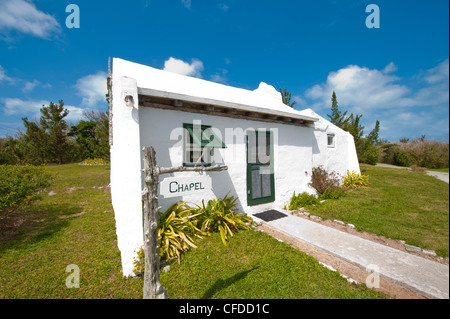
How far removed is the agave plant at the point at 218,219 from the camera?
445 cm

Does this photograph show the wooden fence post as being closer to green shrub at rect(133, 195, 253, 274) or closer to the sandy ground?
green shrub at rect(133, 195, 253, 274)

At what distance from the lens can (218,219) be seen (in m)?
4.56

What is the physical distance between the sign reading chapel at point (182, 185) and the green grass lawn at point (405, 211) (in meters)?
2.80

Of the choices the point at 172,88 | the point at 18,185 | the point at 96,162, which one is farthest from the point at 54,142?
the point at 172,88

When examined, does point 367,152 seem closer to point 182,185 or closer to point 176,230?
point 176,230

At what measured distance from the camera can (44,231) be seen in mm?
5160

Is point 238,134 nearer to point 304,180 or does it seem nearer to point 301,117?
point 301,117

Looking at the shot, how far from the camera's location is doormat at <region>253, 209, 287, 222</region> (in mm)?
5520

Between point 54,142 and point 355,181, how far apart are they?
27931mm

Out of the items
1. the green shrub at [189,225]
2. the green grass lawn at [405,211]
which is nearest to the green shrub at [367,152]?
the green grass lawn at [405,211]

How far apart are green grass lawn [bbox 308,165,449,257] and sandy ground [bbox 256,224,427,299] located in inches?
34.0
